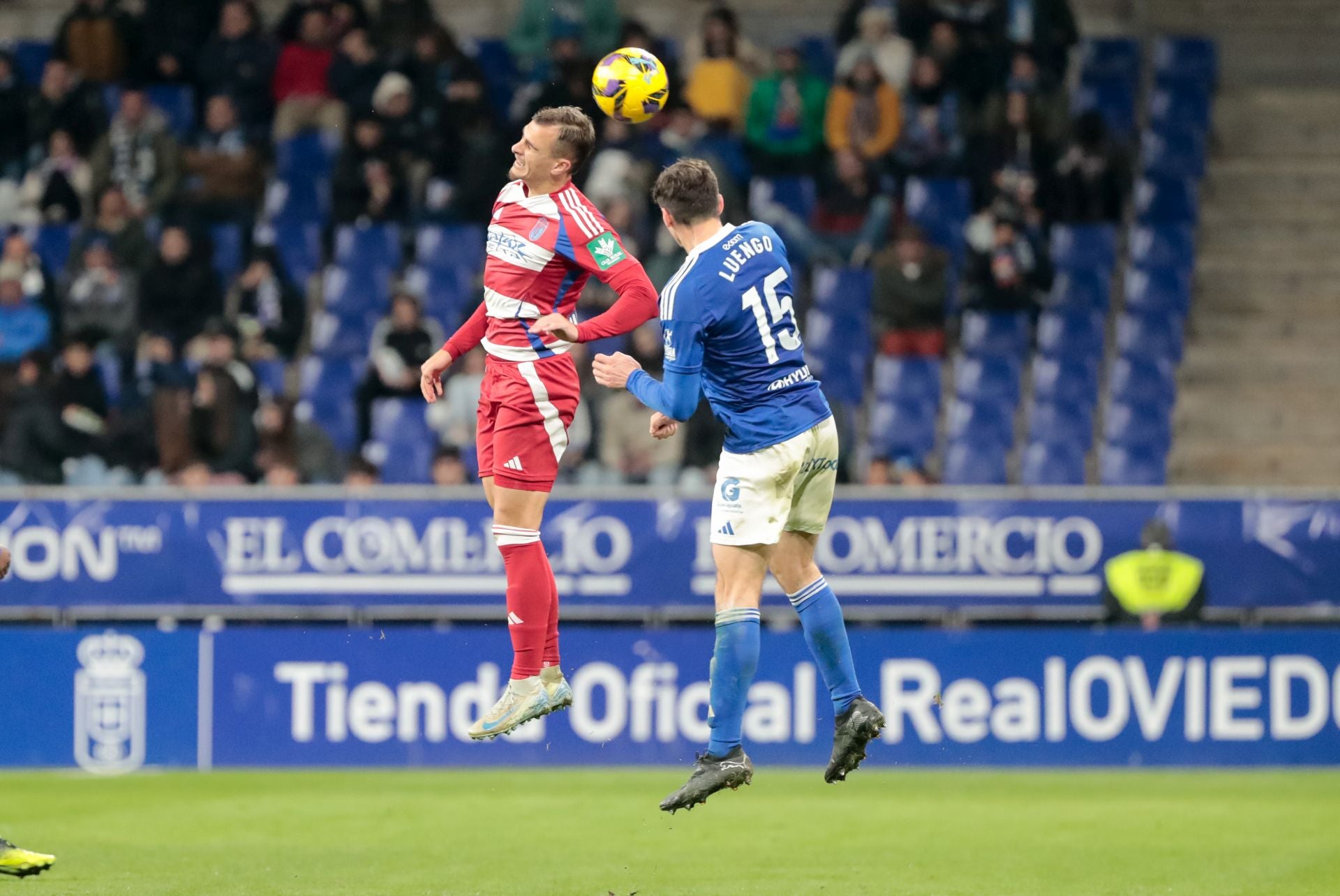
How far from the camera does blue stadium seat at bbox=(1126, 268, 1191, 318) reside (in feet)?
59.9

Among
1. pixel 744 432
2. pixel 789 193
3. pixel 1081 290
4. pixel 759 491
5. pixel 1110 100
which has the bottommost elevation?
pixel 759 491

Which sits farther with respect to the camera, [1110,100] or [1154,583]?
[1110,100]

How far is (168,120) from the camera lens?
19734 millimetres

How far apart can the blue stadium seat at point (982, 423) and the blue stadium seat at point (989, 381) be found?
7 cm

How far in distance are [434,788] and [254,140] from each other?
762 cm

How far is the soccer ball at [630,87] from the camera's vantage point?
9.05 m

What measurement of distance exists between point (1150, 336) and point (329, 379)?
6701mm

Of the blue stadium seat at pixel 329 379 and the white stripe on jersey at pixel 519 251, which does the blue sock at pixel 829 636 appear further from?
the blue stadium seat at pixel 329 379

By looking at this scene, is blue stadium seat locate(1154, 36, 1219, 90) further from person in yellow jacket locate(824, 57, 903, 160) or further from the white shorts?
the white shorts

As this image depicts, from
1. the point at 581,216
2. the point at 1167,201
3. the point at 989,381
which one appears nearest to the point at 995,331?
the point at 989,381

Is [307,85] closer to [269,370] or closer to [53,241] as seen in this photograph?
[53,241]

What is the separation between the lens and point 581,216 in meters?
8.99

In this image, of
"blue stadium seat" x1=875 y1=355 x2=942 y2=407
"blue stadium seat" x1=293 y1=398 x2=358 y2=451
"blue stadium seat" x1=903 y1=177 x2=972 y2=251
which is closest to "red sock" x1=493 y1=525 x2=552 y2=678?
"blue stadium seat" x1=293 y1=398 x2=358 y2=451

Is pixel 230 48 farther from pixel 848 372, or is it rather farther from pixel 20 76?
pixel 848 372
